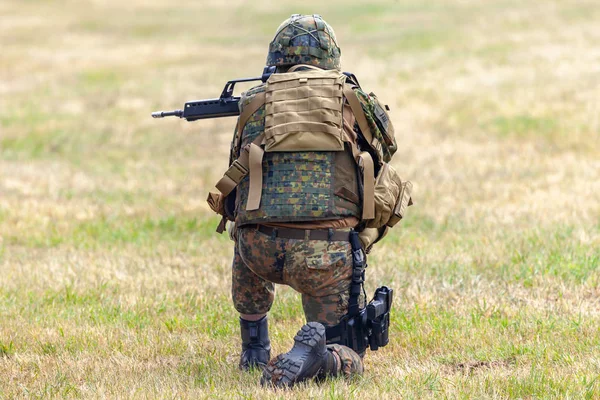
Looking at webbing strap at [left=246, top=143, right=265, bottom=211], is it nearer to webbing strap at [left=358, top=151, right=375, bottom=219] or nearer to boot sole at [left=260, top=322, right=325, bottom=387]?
webbing strap at [left=358, top=151, right=375, bottom=219]

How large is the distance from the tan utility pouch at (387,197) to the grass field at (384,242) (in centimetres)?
91

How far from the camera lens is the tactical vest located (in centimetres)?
506

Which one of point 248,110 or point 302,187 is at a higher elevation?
point 248,110

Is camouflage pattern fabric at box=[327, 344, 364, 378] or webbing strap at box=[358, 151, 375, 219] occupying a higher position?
webbing strap at box=[358, 151, 375, 219]

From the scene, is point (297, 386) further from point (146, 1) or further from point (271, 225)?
point (146, 1)

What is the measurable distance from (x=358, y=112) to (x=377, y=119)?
15 centimetres

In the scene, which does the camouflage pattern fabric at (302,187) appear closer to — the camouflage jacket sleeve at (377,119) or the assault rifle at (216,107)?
the camouflage jacket sleeve at (377,119)

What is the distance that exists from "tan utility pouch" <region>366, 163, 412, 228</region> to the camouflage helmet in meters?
0.76

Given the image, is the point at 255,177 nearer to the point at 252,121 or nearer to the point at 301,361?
the point at 252,121

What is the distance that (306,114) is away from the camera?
509 centimetres

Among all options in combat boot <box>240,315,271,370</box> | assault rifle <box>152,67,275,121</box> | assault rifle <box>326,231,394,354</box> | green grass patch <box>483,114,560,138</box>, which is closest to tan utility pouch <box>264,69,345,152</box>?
assault rifle <box>152,67,275,121</box>

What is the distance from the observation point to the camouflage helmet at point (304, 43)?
5.28 meters

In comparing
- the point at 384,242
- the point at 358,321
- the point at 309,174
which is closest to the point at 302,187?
the point at 309,174

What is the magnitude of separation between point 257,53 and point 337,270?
26.6 meters
